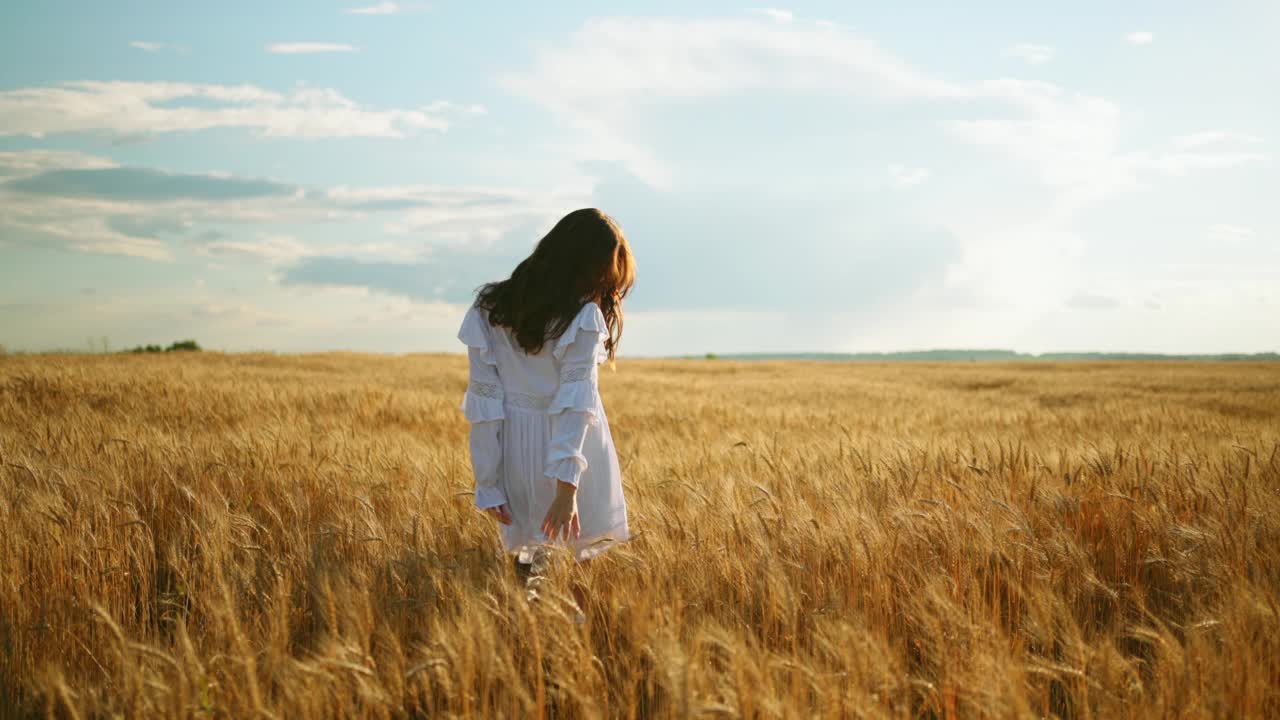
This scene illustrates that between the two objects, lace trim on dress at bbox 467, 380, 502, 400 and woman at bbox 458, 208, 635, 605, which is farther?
lace trim on dress at bbox 467, 380, 502, 400

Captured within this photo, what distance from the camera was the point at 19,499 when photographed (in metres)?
3.96

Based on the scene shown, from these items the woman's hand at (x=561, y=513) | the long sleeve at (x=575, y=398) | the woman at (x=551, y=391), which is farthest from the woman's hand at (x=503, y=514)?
the long sleeve at (x=575, y=398)

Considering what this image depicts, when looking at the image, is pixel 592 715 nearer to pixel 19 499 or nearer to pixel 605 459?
pixel 605 459

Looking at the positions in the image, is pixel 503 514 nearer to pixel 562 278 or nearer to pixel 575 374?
pixel 575 374

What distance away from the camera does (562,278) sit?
2758mm

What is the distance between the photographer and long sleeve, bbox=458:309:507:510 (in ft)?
9.37

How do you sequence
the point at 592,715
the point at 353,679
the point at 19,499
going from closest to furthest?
the point at 592,715 < the point at 353,679 < the point at 19,499

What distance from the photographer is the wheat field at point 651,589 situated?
200cm

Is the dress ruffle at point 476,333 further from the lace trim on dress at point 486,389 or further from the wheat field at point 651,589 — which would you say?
the wheat field at point 651,589

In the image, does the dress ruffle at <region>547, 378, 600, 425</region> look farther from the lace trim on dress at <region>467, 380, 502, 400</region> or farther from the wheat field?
the wheat field

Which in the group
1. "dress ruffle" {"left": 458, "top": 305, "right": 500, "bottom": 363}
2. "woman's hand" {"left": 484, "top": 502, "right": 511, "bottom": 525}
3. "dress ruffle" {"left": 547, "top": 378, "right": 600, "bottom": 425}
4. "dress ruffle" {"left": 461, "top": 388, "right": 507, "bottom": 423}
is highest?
"dress ruffle" {"left": 458, "top": 305, "right": 500, "bottom": 363}

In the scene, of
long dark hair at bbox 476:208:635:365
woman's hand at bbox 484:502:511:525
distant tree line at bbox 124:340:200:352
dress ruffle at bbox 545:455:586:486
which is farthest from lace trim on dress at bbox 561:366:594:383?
distant tree line at bbox 124:340:200:352

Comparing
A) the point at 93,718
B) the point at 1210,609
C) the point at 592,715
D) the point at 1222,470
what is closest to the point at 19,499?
the point at 93,718

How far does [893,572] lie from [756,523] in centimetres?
68
